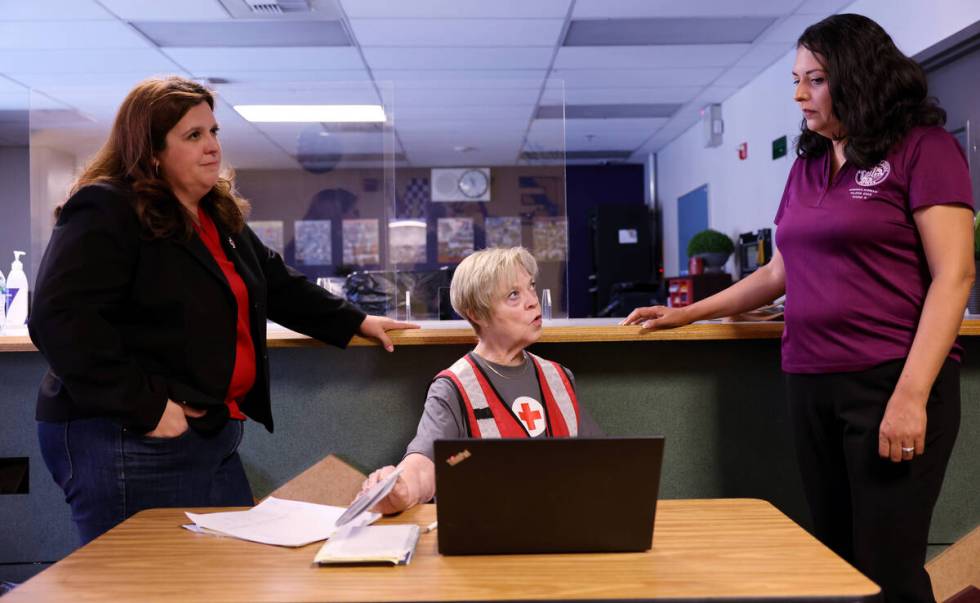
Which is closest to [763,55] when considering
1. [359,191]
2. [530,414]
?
[359,191]

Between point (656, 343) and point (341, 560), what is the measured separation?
1577 millimetres

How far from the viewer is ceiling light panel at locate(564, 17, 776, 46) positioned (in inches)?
209

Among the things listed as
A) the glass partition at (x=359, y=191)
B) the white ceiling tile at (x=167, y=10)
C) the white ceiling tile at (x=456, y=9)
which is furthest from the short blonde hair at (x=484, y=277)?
the white ceiling tile at (x=167, y=10)

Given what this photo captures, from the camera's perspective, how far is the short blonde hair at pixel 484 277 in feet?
6.49

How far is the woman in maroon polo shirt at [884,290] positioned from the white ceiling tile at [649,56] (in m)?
4.22

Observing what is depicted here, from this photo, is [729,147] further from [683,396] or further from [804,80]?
[804,80]

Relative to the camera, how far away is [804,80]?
1826 millimetres

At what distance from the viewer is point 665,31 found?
5.50 m

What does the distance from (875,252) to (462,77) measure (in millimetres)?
5234

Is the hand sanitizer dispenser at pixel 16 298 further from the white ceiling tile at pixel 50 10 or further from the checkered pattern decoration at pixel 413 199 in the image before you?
the white ceiling tile at pixel 50 10

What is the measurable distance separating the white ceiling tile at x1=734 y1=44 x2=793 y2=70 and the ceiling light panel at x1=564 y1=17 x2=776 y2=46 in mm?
232

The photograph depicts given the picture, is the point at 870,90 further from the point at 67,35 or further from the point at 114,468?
the point at 67,35

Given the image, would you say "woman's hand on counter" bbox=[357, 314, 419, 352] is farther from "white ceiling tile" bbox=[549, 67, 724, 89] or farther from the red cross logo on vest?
"white ceiling tile" bbox=[549, 67, 724, 89]

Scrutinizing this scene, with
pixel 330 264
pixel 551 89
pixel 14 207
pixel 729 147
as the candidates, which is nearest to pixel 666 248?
pixel 729 147
